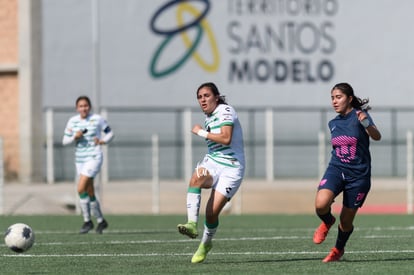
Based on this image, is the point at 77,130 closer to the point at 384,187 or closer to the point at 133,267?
the point at 133,267

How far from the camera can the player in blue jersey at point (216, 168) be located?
43.2 feet

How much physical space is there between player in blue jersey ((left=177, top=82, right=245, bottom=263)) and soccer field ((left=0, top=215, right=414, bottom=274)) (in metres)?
0.49

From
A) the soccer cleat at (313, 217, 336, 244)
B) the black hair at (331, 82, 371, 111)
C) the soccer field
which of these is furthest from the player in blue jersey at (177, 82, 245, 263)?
the black hair at (331, 82, 371, 111)

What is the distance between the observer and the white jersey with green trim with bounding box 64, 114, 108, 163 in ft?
65.3

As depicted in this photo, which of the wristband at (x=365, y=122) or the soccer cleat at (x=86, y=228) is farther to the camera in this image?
the soccer cleat at (x=86, y=228)

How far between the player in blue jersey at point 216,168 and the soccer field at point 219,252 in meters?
0.49

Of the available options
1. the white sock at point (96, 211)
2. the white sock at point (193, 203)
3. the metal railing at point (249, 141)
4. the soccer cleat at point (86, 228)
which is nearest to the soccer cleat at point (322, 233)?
the white sock at point (193, 203)

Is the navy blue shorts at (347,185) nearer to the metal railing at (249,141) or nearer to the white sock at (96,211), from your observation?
the white sock at (96,211)

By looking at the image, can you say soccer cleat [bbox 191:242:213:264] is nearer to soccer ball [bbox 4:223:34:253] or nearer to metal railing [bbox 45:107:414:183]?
soccer ball [bbox 4:223:34:253]

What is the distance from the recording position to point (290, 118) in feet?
140

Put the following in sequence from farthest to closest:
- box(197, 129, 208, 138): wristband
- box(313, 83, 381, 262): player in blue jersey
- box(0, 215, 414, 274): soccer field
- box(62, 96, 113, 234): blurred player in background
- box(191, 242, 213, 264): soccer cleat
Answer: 1. box(62, 96, 113, 234): blurred player in background
2. box(191, 242, 213, 264): soccer cleat
3. box(313, 83, 381, 262): player in blue jersey
4. box(197, 129, 208, 138): wristband
5. box(0, 215, 414, 274): soccer field

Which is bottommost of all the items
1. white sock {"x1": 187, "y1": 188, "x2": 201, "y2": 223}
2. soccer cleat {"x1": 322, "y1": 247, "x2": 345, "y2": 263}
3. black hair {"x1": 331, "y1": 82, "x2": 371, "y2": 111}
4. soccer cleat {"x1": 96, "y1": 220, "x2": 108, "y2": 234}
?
soccer cleat {"x1": 96, "y1": 220, "x2": 108, "y2": 234}

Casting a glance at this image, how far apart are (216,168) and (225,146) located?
271mm

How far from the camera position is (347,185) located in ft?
43.3
